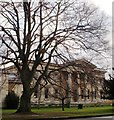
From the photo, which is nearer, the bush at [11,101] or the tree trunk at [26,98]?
the tree trunk at [26,98]

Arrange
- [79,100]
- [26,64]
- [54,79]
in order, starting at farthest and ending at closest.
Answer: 1. [79,100]
2. [54,79]
3. [26,64]

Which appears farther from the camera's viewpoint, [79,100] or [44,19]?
[79,100]

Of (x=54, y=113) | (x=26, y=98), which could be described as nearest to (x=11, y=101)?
(x=54, y=113)

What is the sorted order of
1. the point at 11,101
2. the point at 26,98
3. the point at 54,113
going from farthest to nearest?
1. the point at 11,101
2. the point at 54,113
3. the point at 26,98

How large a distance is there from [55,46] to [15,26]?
5.04m

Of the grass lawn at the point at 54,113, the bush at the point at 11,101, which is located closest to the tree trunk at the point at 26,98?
the grass lawn at the point at 54,113

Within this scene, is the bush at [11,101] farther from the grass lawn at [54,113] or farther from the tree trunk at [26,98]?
the tree trunk at [26,98]

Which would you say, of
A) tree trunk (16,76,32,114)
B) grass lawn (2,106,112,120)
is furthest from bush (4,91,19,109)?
tree trunk (16,76,32,114)

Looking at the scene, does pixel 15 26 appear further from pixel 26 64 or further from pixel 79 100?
pixel 79 100

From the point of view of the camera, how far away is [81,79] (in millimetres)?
36469

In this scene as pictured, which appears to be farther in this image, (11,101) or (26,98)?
(11,101)

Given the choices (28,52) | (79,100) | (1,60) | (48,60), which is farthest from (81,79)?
(79,100)

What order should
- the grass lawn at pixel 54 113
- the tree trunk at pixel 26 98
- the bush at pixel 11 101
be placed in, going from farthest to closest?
the bush at pixel 11 101, the tree trunk at pixel 26 98, the grass lawn at pixel 54 113

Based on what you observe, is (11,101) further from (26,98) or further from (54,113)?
(26,98)
